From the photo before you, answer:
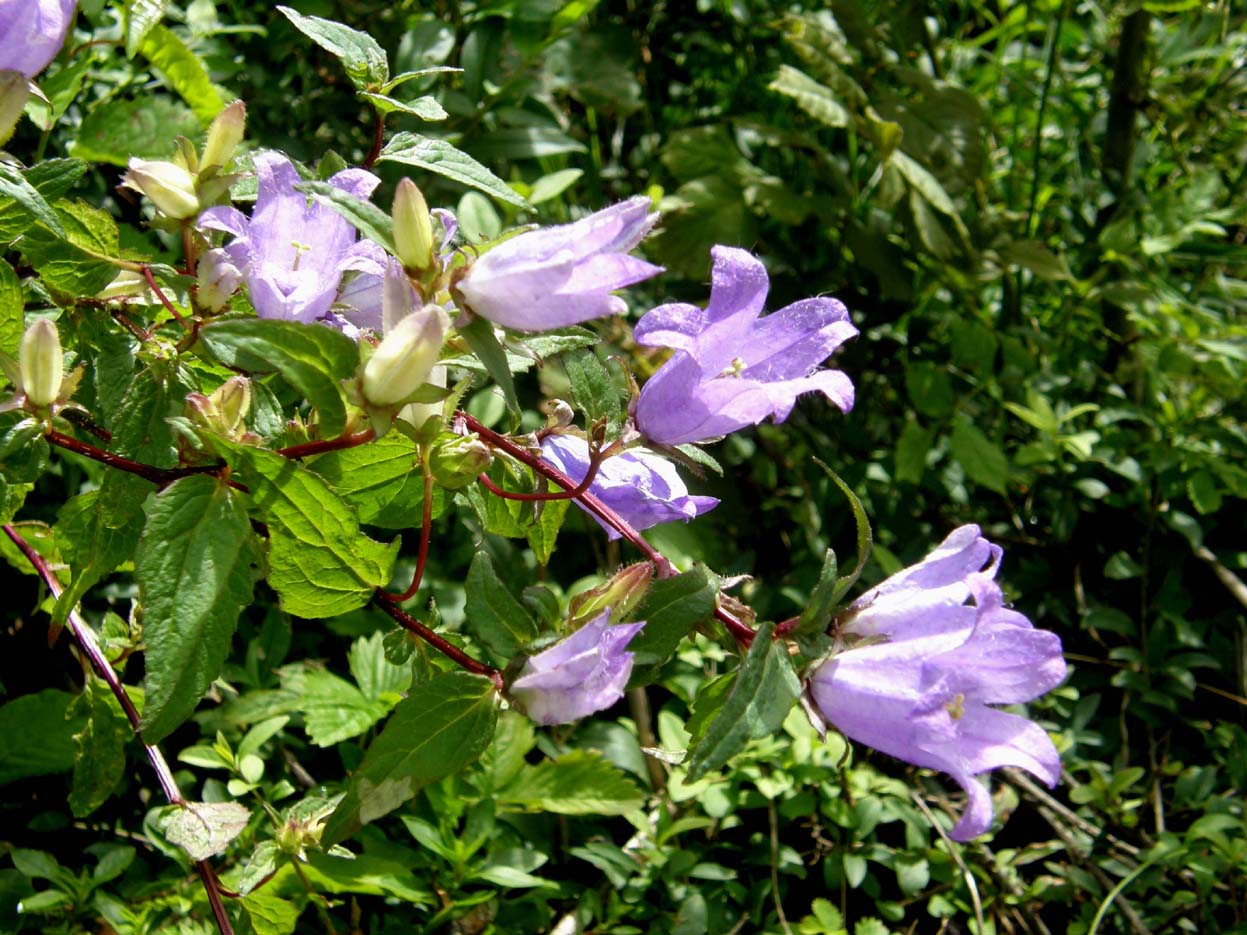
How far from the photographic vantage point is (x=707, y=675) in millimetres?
1966

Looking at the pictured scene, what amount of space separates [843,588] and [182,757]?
0.96 metres

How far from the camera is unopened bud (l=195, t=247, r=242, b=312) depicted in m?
0.92

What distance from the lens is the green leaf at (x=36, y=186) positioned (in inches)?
38.9

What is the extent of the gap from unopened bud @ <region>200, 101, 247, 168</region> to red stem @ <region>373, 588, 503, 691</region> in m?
0.38

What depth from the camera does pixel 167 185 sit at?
36.1 inches

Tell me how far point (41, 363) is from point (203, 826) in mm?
492

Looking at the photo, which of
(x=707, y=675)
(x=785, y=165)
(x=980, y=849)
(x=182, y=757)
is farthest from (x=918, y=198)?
(x=182, y=757)

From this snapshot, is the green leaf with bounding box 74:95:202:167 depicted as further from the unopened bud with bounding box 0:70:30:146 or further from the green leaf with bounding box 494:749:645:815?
the green leaf with bounding box 494:749:645:815

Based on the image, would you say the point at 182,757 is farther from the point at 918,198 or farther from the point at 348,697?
the point at 918,198

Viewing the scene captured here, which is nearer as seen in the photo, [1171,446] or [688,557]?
[688,557]

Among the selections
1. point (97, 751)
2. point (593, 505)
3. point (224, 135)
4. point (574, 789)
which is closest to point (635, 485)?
point (593, 505)

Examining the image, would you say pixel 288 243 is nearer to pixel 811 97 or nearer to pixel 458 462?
pixel 458 462

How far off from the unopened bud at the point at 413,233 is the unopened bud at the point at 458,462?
0.45ft

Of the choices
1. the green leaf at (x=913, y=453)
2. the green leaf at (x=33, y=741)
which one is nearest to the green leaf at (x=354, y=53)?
the green leaf at (x=33, y=741)
